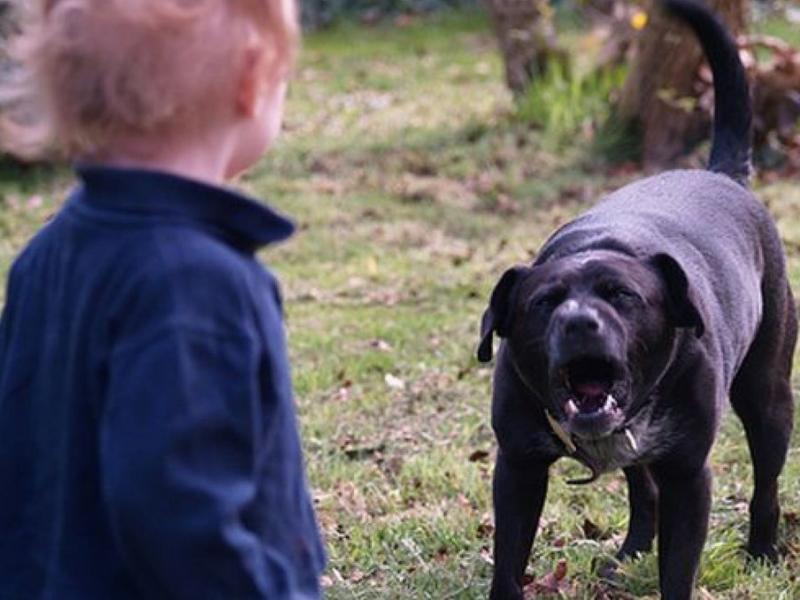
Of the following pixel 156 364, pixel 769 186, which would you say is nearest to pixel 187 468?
pixel 156 364

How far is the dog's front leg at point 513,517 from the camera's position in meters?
4.21

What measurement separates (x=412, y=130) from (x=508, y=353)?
879 centimetres

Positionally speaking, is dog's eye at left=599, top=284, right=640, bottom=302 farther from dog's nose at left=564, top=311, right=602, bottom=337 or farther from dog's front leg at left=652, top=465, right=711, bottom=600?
dog's front leg at left=652, top=465, right=711, bottom=600

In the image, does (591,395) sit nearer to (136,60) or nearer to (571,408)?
(571,408)

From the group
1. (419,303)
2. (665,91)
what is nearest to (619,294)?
(419,303)

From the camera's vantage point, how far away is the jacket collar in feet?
A: 6.77

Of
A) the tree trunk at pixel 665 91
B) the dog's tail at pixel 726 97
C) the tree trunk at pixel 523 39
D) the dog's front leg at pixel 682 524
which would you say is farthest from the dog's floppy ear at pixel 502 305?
the tree trunk at pixel 523 39

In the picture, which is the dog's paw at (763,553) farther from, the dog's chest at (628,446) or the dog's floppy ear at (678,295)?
the dog's floppy ear at (678,295)

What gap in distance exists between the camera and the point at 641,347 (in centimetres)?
386

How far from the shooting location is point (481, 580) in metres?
4.68

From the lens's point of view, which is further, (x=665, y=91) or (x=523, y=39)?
(x=523, y=39)

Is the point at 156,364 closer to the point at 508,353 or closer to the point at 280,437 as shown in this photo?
the point at 280,437

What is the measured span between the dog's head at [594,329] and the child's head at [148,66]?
1.71m

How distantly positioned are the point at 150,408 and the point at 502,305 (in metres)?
2.19
